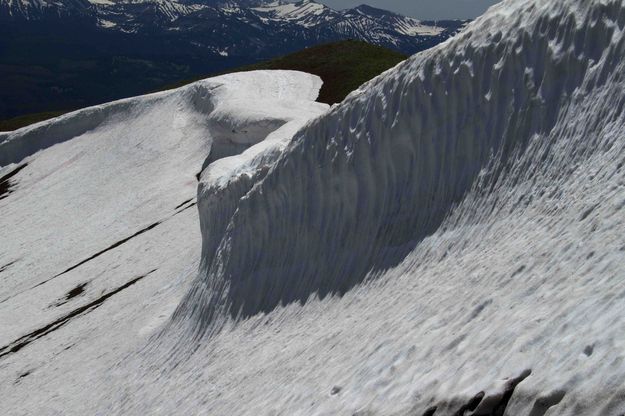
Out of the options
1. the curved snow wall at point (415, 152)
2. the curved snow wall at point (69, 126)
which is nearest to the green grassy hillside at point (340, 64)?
the curved snow wall at point (69, 126)

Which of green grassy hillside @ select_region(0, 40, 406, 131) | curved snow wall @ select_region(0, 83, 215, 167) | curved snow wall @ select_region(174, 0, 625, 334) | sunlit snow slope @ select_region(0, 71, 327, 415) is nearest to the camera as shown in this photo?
curved snow wall @ select_region(174, 0, 625, 334)

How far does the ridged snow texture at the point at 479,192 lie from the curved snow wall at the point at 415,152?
35mm

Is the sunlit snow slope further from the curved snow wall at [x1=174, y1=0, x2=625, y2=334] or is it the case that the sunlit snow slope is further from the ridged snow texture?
the ridged snow texture

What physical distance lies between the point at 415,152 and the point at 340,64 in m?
56.7

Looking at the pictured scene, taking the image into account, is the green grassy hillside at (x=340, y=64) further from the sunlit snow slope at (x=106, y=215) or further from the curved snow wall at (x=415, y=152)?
the curved snow wall at (x=415, y=152)

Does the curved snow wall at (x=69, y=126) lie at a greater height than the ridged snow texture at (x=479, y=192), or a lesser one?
greater

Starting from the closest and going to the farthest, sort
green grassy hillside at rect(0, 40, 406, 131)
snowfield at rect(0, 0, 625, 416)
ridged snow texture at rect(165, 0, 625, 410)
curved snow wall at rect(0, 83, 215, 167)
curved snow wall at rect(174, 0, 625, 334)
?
snowfield at rect(0, 0, 625, 416) → ridged snow texture at rect(165, 0, 625, 410) → curved snow wall at rect(174, 0, 625, 334) → curved snow wall at rect(0, 83, 215, 167) → green grassy hillside at rect(0, 40, 406, 131)

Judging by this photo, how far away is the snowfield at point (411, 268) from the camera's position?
776 centimetres

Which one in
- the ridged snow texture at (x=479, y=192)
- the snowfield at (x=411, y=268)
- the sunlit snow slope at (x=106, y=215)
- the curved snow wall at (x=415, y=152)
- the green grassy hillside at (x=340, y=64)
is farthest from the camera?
the green grassy hillside at (x=340, y=64)

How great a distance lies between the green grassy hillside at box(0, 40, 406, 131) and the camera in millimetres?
59291

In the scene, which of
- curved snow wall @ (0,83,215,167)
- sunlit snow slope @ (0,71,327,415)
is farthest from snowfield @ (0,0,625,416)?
curved snow wall @ (0,83,215,167)

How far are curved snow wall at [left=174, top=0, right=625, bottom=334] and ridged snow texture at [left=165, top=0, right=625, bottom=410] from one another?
35mm

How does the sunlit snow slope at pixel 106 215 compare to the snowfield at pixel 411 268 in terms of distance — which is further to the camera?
the sunlit snow slope at pixel 106 215

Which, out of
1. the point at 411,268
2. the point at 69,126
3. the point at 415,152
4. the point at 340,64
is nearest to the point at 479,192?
the point at 411,268
